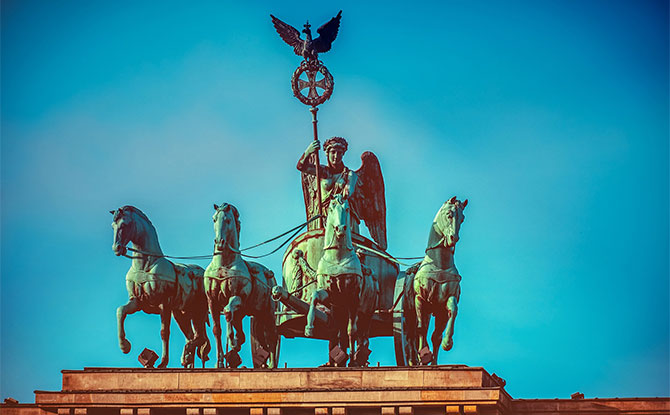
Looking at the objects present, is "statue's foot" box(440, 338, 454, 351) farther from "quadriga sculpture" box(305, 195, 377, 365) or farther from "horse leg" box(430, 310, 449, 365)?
"quadriga sculpture" box(305, 195, 377, 365)

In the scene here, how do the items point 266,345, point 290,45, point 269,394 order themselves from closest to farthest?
point 269,394 → point 266,345 → point 290,45

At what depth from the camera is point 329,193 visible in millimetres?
52969

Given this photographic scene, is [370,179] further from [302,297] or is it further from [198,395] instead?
[198,395]

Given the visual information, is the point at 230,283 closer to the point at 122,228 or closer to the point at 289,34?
the point at 122,228

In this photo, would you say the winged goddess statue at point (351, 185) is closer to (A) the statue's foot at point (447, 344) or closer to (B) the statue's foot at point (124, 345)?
(A) the statue's foot at point (447, 344)

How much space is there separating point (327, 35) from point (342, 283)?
26.0 feet

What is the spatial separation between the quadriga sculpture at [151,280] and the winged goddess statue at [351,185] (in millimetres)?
4475

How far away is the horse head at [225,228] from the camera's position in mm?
48406

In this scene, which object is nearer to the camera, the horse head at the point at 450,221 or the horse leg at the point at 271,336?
the horse head at the point at 450,221

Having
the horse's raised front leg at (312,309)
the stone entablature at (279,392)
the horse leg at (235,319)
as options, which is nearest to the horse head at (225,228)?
the horse leg at (235,319)

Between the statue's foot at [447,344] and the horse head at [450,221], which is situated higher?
the horse head at [450,221]

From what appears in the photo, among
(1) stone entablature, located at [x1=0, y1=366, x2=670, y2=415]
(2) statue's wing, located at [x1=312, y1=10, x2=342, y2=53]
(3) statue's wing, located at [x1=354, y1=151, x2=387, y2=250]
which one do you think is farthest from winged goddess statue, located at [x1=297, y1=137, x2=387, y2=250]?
(1) stone entablature, located at [x1=0, y1=366, x2=670, y2=415]

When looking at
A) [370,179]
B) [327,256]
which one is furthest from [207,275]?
[370,179]

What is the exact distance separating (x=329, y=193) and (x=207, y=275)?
5298 millimetres
